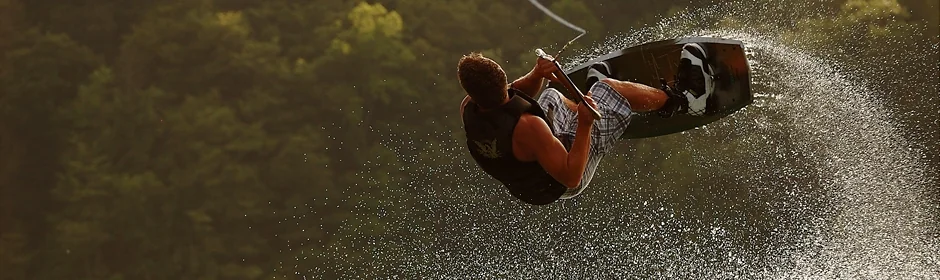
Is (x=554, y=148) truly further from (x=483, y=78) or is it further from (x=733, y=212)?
(x=733, y=212)

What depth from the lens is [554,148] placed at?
229cm

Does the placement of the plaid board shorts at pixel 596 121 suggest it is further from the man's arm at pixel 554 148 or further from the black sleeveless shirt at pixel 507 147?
the man's arm at pixel 554 148

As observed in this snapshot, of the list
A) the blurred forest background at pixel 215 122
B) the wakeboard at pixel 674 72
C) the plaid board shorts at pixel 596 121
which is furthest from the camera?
the blurred forest background at pixel 215 122

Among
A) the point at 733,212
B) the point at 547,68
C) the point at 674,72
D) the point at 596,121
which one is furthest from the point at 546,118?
the point at 733,212

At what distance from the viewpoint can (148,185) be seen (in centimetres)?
447

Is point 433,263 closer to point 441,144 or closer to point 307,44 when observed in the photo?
point 441,144

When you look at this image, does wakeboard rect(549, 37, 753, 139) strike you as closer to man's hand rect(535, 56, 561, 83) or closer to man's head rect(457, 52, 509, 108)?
man's hand rect(535, 56, 561, 83)

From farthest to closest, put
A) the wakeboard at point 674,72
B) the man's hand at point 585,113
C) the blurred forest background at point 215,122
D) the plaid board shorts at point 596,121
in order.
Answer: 1. the blurred forest background at point 215,122
2. the wakeboard at point 674,72
3. the plaid board shorts at point 596,121
4. the man's hand at point 585,113

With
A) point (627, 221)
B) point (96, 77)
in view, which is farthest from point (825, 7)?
point (96, 77)

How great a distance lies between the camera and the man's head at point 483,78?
2.23m

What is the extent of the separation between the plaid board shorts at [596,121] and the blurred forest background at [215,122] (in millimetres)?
1934

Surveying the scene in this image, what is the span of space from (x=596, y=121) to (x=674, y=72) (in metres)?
0.60

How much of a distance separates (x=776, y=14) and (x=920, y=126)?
1.04 meters

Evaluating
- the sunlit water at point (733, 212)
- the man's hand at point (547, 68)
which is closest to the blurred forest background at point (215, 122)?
the sunlit water at point (733, 212)
